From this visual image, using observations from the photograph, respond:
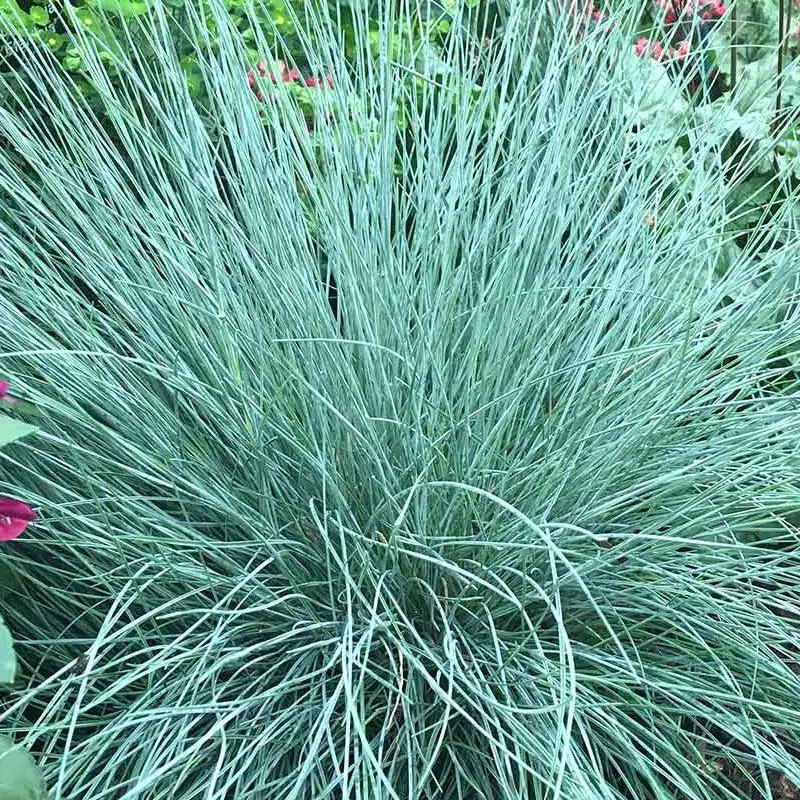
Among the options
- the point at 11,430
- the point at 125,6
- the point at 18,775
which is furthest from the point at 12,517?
the point at 125,6

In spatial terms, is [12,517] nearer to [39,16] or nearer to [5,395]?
[5,395]

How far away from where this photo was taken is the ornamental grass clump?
4.10 feet

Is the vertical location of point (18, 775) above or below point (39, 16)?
below

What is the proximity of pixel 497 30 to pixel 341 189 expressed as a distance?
2.82 feet

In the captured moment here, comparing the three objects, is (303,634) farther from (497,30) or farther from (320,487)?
(497,30)

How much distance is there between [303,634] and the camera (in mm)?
1361

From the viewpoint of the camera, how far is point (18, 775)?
3.30ft

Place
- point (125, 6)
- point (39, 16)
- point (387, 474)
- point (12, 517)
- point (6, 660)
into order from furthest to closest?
point (39, 16) → point (125, 6) → point (387, 474) → point (12, 517) → point (6, 660)

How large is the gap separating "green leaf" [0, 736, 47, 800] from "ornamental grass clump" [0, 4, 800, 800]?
95 millimetres

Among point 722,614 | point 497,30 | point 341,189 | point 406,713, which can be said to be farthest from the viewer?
point 497,30

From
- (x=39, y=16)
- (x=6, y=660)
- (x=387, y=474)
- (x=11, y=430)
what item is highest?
(x=39, y=16)

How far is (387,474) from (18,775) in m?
0.58

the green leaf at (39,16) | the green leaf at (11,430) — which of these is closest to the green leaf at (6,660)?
the green leaf at (11,430)

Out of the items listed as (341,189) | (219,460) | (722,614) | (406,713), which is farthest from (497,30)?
(406,713)
